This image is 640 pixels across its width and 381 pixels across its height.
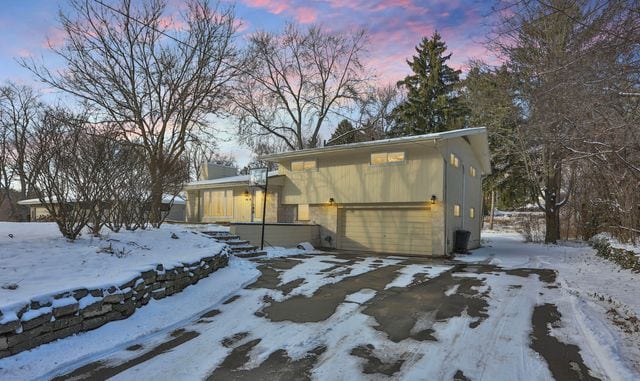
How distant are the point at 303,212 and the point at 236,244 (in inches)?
244

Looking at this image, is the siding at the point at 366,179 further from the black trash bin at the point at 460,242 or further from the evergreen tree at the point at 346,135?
the evergreen tree at the point at 346,135

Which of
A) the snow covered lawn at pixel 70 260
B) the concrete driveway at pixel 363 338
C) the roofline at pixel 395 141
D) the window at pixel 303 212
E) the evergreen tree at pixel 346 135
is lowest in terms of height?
the concrete driveway at pixel 363 338

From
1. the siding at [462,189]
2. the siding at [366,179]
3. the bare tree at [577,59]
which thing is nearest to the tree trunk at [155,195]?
the siding at [366,179]

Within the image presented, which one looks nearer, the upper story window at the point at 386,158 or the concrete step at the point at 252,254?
the concrete step at the point at 252,254

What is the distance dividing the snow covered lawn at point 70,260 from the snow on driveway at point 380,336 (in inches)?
25.3

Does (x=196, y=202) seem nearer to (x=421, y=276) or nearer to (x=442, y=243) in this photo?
(x=442, y=243)

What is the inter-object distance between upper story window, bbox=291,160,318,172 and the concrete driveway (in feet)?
32.9

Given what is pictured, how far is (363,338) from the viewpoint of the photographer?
5078 mm

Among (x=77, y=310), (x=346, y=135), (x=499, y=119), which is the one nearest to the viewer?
(x=77, y=310)

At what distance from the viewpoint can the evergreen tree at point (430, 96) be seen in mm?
31625

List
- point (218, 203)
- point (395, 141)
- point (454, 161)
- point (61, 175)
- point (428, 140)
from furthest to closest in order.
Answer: point (218, 203)
point (454, 161)
point (395, 141)
point (428, 140)
point (61, 175)

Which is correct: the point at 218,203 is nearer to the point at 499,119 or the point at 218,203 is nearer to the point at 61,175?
the point at 499,119

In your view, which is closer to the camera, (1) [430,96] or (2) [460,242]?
(2) [460,242]

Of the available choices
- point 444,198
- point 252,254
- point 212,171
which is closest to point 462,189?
point 444,198
